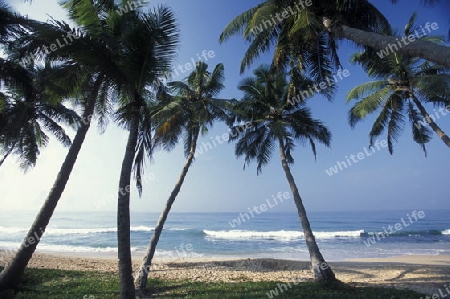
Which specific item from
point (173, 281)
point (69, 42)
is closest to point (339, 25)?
point (69, 42)

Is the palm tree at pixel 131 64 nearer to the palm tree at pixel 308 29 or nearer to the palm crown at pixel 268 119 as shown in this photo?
the palm tree at pixel 308 29

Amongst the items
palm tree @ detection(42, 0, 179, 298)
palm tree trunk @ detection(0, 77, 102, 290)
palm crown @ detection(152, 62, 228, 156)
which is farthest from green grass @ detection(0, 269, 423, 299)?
palm crown @ detection(152, 62, 228, 156)

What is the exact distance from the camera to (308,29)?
6676mm

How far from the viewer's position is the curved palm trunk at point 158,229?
8.89 meters

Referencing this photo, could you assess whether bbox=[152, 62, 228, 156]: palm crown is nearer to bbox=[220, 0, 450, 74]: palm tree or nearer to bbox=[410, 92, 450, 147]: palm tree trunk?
bbox=[220, 0, 450, 74]: palm tree

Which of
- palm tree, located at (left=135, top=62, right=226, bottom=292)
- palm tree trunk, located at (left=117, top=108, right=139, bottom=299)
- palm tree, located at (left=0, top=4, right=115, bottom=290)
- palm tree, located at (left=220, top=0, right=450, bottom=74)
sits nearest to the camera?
palm tree trunk, located at (left=117, top=108, right=139, bottom=299)

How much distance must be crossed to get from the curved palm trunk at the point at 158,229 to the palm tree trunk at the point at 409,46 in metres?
7.39

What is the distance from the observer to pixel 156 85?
6.72m

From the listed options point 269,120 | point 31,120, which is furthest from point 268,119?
point 31,120

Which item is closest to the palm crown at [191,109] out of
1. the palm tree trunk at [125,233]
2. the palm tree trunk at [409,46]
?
the palm tree trunk at [125,233]

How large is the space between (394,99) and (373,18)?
626cm

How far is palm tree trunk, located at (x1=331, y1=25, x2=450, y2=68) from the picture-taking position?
414cm

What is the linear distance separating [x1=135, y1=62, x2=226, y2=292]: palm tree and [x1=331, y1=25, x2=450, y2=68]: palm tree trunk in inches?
263

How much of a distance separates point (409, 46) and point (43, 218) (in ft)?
30.4
